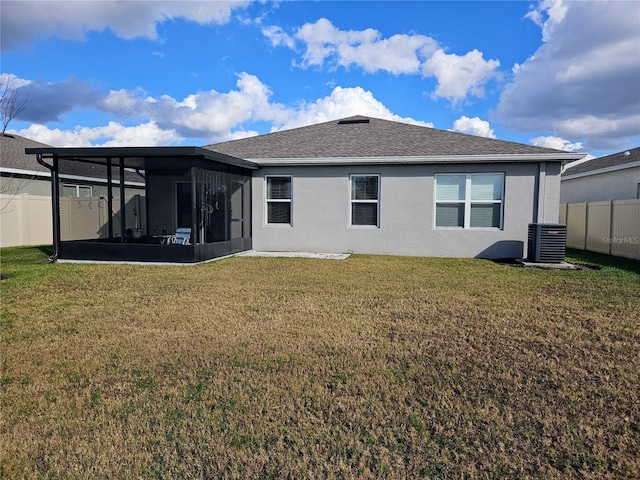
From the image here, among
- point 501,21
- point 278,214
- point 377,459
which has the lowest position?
point 377,459

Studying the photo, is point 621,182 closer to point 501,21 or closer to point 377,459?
point 501,21

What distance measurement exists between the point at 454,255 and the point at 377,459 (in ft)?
32.9

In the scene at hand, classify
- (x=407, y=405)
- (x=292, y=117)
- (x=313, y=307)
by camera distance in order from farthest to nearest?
(x=292, y=117) < (x=313, y=307) < (x=407, y=405)

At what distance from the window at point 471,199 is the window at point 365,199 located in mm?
1778

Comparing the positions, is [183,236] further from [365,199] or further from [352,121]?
[352,121]

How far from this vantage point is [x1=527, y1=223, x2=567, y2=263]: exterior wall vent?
10.1 meters

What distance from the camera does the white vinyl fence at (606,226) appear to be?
1188cm

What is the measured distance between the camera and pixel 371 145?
12.7m

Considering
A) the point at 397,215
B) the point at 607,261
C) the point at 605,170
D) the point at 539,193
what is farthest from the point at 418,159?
Answer: the point at 605,170

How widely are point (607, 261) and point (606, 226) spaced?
2682mm

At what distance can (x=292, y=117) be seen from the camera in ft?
82.7

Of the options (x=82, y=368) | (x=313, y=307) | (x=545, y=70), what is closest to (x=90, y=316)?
(x=82, y=368)

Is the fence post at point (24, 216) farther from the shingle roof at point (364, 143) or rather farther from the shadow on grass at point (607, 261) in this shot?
the shadow on grass at point (607, 261)

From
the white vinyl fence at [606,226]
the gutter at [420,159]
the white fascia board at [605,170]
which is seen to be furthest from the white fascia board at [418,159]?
the white fascia board at [605,170]
